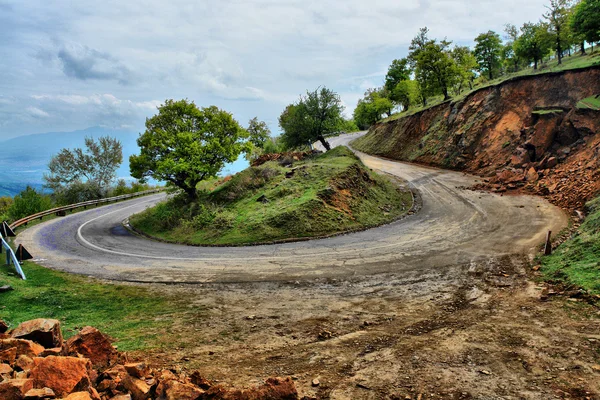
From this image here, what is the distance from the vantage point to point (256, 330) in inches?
338

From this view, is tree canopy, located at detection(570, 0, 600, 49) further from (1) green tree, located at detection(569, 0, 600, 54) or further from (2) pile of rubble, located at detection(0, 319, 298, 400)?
(2) pile of rubble, located at detection(0, 319, 298, 400)

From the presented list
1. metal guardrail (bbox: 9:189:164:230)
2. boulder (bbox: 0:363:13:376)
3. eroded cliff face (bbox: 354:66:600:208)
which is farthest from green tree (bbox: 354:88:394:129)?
boulder (bbox: 0:363:13:376)

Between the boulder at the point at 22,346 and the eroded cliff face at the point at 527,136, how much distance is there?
24810 mm

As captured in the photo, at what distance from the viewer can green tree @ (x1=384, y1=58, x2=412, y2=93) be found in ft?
245

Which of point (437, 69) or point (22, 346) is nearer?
point (22, 346)

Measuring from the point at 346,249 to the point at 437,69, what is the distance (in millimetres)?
40618

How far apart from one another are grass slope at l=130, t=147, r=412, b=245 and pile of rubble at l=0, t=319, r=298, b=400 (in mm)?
14415

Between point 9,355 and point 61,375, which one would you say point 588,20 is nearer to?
point 61,375

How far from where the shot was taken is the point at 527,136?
29.4 m

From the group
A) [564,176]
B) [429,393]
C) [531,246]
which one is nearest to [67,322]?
[429,393]

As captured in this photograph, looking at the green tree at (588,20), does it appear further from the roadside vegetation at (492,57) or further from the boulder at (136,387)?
the boulder at (136,387)

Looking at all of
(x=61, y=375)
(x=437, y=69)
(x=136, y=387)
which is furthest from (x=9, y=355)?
(x=437, y=69)

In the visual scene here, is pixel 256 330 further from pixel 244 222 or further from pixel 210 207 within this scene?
pixel 210 207

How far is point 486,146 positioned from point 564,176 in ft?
32.9
